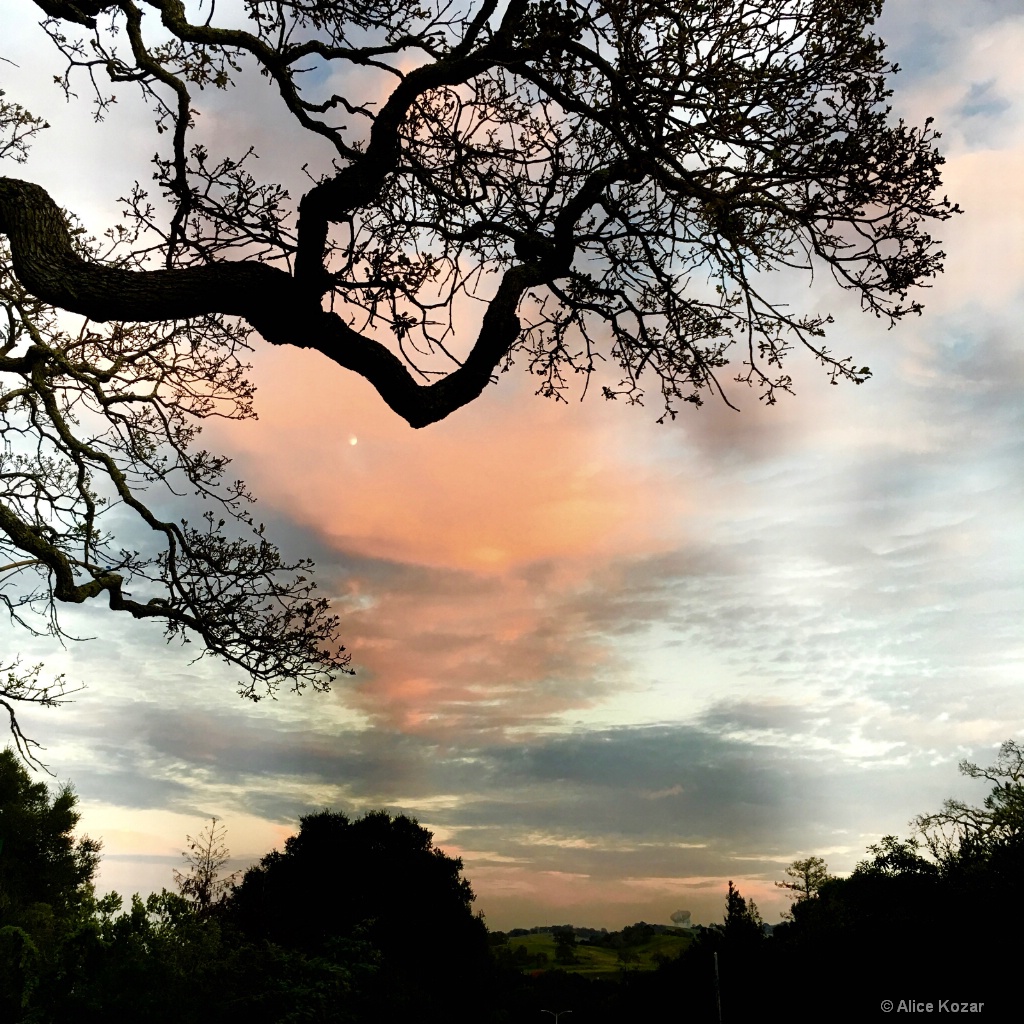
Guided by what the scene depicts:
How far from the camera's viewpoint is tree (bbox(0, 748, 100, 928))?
112 ft

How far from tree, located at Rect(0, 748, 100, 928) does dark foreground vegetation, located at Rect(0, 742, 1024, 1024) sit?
0.24 ft

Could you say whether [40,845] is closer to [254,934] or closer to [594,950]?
[254,934]

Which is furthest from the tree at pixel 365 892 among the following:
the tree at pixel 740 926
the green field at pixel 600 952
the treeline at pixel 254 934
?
the green field at pixel 600 952

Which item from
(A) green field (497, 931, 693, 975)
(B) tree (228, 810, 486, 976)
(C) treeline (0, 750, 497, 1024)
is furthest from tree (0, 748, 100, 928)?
(A) green field (497, 931, 693, 975)

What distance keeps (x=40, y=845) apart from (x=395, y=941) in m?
17.5

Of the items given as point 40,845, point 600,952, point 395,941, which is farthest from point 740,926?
point 600,952

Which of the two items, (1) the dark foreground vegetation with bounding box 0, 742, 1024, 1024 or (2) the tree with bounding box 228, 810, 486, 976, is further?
(2) the tree with bounding box 228, 810, 486, 976

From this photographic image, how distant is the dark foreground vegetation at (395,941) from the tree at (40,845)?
73 mm

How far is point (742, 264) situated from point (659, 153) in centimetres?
121

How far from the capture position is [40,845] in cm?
3547

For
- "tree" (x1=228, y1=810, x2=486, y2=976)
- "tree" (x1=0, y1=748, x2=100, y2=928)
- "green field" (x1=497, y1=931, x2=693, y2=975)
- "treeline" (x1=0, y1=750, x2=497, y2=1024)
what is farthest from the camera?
"green field" (x1=497, y1=931, x2=693, y2=975)

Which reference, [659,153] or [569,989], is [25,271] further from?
[569,989]

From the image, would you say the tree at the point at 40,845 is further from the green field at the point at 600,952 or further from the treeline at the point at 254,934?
the green field at the point at 600,952

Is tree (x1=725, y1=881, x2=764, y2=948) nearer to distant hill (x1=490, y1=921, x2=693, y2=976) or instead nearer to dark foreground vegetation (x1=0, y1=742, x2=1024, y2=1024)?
dark foreground vegetation (x1=0, y1=742, x2=1024, y2=1024)
